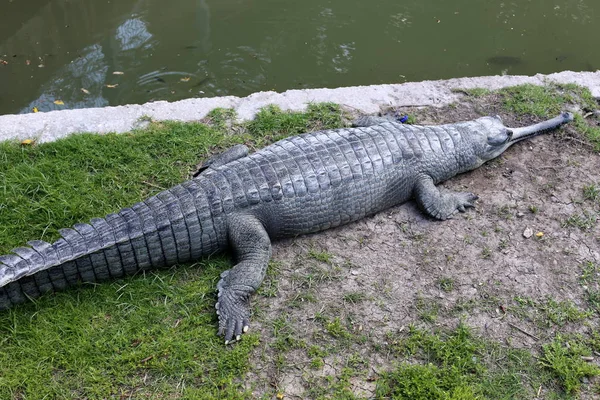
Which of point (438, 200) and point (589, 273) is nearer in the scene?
point (589, 273)

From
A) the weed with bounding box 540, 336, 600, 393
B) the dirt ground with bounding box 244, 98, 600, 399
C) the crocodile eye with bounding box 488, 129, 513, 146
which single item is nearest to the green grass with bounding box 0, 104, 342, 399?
the dirt ground with bounding box 244, 98, 600, 399

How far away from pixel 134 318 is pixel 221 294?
630 millimetres

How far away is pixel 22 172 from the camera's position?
4.59 meters

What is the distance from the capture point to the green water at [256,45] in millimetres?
6730

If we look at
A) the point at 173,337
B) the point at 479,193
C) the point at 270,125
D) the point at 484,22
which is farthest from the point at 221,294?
the point at 484,22

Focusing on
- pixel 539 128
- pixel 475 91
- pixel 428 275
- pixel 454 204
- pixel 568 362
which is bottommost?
pixel 568 362

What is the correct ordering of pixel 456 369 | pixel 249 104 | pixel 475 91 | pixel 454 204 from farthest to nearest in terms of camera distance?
pixel 475 91 → pixel 249 104 → pixel 454 204 → pixel 456 369

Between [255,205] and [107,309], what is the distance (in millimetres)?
1331

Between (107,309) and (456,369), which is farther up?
(107,309)

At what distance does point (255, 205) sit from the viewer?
4.03 metres

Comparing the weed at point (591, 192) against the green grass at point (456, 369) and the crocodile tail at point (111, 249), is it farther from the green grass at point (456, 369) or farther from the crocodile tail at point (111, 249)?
the crocodile tail at point (111, 249)

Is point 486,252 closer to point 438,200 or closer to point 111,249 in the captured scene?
point 438,200

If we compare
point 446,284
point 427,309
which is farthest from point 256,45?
point 427,309

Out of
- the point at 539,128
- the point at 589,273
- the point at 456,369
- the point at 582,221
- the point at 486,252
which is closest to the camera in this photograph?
the point at 456,369
